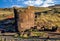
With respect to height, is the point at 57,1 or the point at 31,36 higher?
the point at 57,1

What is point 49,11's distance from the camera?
720 centimetres

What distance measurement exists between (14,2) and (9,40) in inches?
43.9

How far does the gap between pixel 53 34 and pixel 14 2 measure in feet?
4.81

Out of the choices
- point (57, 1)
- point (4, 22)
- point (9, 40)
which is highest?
point (57, 1)

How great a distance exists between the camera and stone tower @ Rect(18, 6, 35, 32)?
7.06m

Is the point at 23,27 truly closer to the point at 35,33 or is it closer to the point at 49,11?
the point at 35,33

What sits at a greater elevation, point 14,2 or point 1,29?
point 14,2

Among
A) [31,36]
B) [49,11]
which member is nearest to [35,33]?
[31,36]

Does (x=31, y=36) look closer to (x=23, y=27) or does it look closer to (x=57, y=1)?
(x=23, y=27)

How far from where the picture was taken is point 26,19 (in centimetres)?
713

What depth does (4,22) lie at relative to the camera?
7.31 meters

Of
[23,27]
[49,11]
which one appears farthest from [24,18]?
[49,11]

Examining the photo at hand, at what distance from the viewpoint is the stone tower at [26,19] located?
7059 mm

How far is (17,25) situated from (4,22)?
1.36ft
